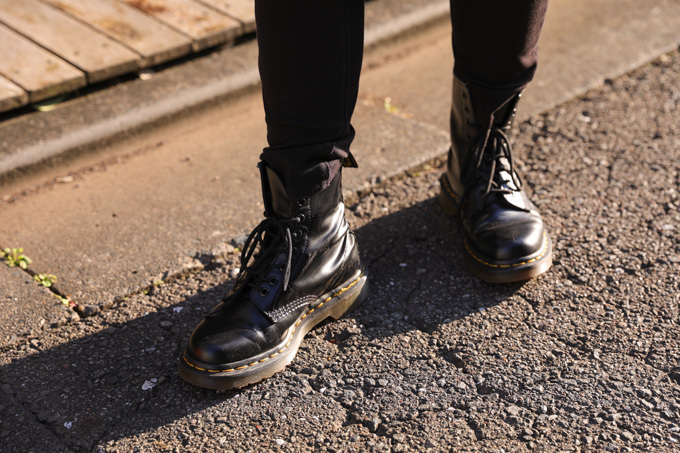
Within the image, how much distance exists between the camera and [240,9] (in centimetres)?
271

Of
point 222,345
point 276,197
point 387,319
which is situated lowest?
point 387,319

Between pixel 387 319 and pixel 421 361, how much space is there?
148 mm

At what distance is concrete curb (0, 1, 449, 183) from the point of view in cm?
209

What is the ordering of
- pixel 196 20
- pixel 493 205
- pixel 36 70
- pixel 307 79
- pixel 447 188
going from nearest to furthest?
pixel 307 79 → pixel 493 205 → pixel 447 188 → pixel 36 70 → pixel 196 20

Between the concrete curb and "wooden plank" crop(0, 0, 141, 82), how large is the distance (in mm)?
123

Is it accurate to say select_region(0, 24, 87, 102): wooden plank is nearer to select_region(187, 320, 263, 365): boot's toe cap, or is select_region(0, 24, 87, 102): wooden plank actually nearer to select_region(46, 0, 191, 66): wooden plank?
select_region(46, 0, 191, 66): wooden plank

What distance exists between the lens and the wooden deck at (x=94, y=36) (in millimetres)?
2273

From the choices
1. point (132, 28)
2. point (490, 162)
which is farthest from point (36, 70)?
point (490, 162)

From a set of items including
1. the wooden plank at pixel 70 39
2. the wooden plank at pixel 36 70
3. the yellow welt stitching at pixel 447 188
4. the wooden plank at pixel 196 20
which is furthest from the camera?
the wooden plank at pixel 196 20

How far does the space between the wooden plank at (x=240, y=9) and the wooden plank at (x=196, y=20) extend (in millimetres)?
25

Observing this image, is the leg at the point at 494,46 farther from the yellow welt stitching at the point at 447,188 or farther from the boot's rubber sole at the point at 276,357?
the boot's rubber sole at the point at 276,357

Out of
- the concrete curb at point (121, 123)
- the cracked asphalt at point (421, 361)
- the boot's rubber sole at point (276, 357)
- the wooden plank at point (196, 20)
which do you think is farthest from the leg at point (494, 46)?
the wooden plank at point (196, 20)

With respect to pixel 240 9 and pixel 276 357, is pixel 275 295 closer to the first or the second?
pixel 276 357

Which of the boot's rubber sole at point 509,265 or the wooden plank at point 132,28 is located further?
the wooden plank at point 132,28
